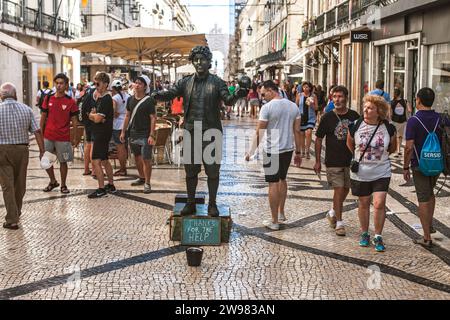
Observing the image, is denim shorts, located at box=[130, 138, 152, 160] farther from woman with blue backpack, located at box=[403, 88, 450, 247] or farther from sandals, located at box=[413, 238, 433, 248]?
sandals, located at box=[413, 238, 433, 248]

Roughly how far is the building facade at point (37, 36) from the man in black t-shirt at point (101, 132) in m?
9.24

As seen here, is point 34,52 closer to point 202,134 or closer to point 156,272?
point 202,134

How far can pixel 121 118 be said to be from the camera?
35.7 feet

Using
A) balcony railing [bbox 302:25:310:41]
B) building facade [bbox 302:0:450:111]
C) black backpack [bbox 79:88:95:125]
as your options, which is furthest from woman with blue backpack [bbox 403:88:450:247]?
balcony railing [bbox 302:25:310:41]

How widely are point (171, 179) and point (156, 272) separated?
518 cm

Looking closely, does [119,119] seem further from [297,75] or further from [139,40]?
[297,75]

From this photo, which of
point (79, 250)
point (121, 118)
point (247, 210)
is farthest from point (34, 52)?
point (79, 250)

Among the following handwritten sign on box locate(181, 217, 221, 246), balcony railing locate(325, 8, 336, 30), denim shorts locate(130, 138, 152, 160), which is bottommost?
handwritten sign on box locate(181, 217, 221, 246)

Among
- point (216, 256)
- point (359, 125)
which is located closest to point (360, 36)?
point (359, 125)

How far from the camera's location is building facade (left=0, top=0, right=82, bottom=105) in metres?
22.1

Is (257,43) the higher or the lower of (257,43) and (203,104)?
the higher

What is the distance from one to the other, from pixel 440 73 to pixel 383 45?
18.9 feet

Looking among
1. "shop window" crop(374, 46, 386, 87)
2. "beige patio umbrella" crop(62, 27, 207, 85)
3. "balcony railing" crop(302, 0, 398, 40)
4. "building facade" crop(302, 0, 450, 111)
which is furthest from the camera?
"shop window" crop(374, 46, 386, 87)

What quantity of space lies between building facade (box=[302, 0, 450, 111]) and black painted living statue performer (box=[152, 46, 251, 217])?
9.39m
